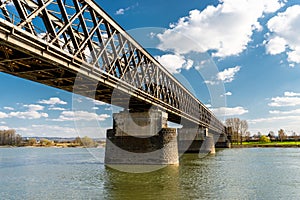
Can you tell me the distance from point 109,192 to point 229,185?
36.8ft

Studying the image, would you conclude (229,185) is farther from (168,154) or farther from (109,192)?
(168,154)

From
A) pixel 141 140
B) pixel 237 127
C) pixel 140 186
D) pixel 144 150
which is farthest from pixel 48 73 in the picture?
pixel 237 127

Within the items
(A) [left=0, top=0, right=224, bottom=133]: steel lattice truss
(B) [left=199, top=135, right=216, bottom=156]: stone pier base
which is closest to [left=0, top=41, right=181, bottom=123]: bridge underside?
(A) [left=0, top=0, right=224, bottom=133]: steel lattice truss

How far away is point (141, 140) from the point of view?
140 ft

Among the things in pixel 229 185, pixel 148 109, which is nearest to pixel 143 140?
pixel 148 109

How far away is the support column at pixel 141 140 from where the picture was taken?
41875 millimetres

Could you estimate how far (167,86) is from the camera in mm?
53719

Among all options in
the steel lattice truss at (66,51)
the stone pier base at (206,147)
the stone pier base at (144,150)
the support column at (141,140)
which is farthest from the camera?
the stone pier base at (206,147)

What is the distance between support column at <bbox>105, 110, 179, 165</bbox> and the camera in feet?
137

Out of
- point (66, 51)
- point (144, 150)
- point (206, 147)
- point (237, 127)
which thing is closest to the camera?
point (66, 51)

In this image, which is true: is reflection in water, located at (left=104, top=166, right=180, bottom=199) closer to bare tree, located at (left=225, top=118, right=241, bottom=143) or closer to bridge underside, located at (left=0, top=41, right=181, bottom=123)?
bridge underside, located at (left=0, top=41, right=181, bottom=123)

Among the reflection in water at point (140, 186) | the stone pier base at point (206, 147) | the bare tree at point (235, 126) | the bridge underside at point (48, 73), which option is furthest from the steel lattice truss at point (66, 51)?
the bare tree at point (235, 126)

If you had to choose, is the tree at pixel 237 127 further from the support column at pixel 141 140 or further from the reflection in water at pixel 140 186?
the reflection in water at pixel 140 186

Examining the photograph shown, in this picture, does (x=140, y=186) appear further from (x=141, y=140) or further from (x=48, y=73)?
(x=141, y=140)
